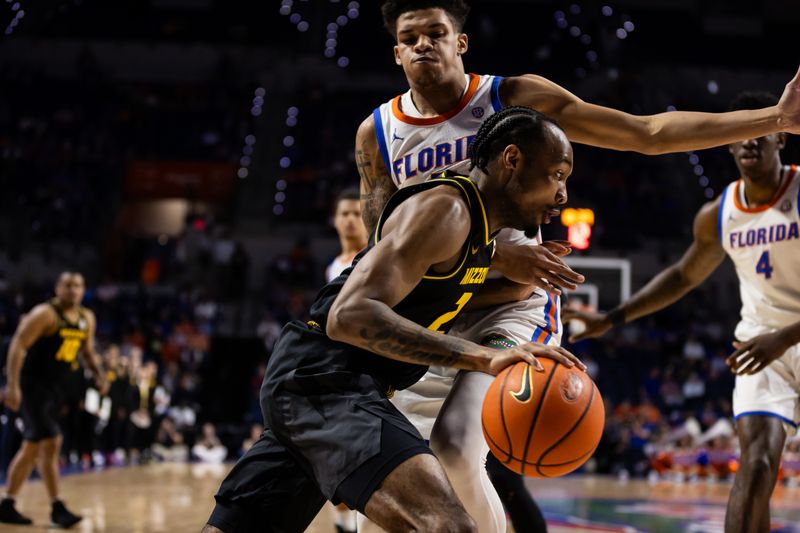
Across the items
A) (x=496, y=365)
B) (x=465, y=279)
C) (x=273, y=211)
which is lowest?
(x=496, y=365)

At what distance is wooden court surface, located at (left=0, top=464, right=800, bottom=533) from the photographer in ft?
24.1

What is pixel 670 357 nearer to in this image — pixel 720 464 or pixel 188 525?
pixel 720 464

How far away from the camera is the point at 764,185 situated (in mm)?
4848

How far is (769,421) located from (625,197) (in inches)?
689

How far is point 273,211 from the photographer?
22172 mm

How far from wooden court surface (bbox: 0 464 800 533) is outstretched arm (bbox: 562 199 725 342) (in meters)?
2.57

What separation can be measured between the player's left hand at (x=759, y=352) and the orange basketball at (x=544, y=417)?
5.51ft

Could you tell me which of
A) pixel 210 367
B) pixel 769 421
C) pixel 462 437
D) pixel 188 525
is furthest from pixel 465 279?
pixel 210 367

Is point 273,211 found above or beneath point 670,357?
above

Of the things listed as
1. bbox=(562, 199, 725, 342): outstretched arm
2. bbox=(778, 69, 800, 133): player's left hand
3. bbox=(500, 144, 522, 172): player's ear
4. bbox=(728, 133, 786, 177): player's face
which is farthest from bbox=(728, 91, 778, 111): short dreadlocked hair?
bbox=(500, 144, 522, 172): player's ear

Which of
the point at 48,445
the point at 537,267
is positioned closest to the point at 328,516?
the point at 48,445

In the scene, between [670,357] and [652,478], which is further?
[670,357]

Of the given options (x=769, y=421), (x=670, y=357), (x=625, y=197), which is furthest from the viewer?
(x=625, y=197)

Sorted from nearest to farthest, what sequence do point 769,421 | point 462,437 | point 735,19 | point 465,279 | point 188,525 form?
point 465,279 → point 462,437 → point 769,421 → point 188,525 → point 735,19
